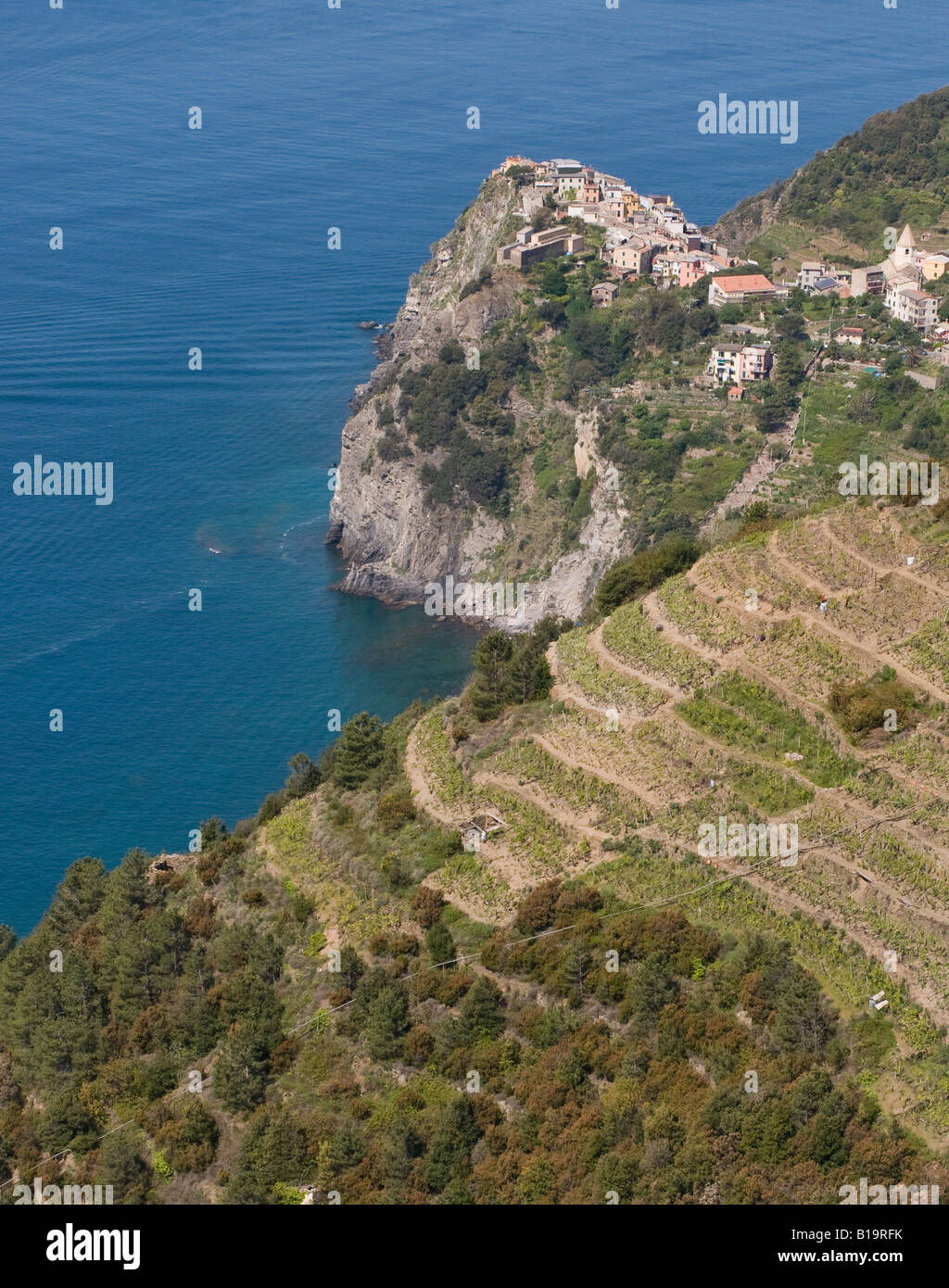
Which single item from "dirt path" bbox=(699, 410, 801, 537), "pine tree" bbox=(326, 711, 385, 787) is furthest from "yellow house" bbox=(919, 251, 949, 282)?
"pine tree" bbox=(326, 711, 385, 787)

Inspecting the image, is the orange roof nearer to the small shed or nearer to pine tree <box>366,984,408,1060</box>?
the small shed

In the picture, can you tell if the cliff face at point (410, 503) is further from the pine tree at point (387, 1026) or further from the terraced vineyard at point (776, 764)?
the pine tree at point (387, 1026)

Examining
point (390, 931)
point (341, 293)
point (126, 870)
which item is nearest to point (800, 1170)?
point (390, 931)

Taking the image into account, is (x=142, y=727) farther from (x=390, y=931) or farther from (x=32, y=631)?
(x=390, y=931)

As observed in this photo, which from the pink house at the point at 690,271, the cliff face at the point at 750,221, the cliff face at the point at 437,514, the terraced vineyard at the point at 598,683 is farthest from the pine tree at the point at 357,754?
the cliff face at the point at 750,221

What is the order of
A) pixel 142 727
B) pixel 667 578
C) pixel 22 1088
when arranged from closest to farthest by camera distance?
1. pixel 22 1088
2. pixel 667 578
3. pixel 142 727

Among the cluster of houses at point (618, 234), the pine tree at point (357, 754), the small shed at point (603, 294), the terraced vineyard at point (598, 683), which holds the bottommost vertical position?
the pine tree at point (357, 754)
